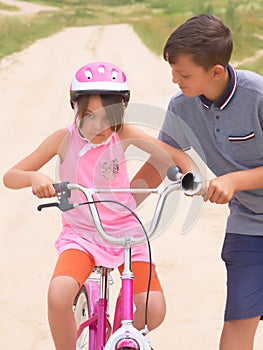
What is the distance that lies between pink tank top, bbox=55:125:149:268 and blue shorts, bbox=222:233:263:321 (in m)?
0.37

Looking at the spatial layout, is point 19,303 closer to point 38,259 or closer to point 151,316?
point 38,259

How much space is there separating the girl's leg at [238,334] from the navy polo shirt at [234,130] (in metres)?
0.34

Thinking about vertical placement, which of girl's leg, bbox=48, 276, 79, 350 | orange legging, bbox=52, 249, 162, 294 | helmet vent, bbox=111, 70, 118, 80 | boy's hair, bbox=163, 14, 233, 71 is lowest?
girl's leg, bbox=48, 276, 79, 350

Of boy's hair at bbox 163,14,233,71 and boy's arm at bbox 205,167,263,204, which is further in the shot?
boy's hair at bbox 163,14,233,71

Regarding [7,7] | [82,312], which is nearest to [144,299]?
[82,312]

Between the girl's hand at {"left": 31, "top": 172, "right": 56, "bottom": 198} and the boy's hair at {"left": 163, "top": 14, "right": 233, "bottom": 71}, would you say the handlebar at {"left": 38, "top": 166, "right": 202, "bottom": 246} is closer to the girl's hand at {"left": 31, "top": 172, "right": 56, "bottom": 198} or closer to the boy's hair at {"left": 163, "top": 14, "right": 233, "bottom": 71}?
the girl's hand at {"left": 31, "top": 172, "right": 56, "bottom": 198}

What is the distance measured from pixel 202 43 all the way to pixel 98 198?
0.66 metres

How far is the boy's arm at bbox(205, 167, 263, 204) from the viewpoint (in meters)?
3.10

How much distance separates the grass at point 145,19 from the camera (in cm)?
1964

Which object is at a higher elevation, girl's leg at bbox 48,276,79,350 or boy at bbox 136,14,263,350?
boy at bbox 136,14,263,350

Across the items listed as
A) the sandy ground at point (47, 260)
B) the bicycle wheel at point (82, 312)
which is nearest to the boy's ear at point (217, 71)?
the sandy ground at point (47, 260)

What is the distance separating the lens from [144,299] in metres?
→ 3.53

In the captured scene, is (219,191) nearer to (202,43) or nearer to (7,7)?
(202,43)

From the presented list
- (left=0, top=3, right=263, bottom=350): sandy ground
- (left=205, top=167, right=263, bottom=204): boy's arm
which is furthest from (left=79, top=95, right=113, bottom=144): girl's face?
(left=205, top=167, right=263, bottom=204): boy's arm
